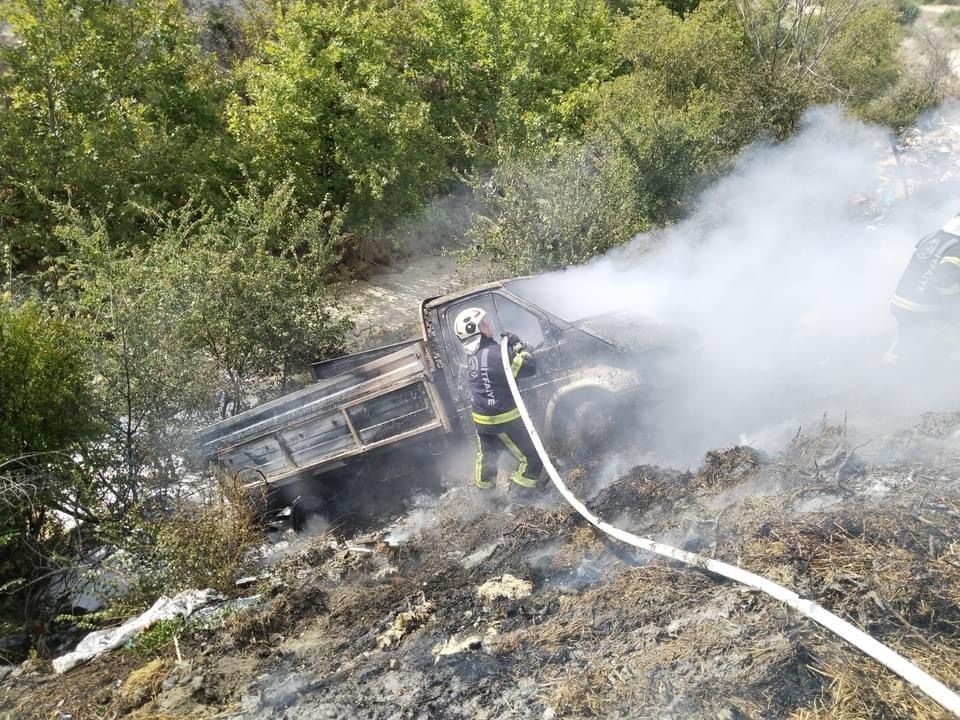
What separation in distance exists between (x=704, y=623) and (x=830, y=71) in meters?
16.2

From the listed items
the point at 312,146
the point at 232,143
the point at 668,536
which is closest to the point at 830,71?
the point at 312,146

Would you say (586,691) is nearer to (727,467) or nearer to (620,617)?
(620,617)

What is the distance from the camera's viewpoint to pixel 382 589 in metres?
5.15

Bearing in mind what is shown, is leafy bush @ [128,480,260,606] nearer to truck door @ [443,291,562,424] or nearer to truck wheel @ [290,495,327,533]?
truck wheel @ [290,495,327,533]

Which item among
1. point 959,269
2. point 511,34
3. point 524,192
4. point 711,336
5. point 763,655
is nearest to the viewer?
point 763,655

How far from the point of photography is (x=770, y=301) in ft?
27.9

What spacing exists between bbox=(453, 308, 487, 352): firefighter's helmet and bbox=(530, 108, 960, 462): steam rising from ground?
0.97 meters

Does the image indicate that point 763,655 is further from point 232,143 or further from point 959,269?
point 232,143

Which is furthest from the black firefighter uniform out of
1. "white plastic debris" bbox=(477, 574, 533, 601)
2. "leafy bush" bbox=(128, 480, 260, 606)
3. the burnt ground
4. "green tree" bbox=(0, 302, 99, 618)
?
"green tree" bbox=(0, 302, 99, 618)

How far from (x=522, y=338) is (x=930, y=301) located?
372 centimetres

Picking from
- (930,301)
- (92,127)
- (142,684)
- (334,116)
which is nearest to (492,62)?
(334,116)

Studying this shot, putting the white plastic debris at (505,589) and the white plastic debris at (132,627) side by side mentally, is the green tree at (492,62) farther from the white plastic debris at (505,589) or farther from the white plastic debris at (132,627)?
the white plastic debris at (505,589)

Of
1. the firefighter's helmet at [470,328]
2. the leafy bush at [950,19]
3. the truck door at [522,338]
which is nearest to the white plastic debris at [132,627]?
the truck door at [522,338]

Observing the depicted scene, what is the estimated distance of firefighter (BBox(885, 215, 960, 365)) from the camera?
630 cm
